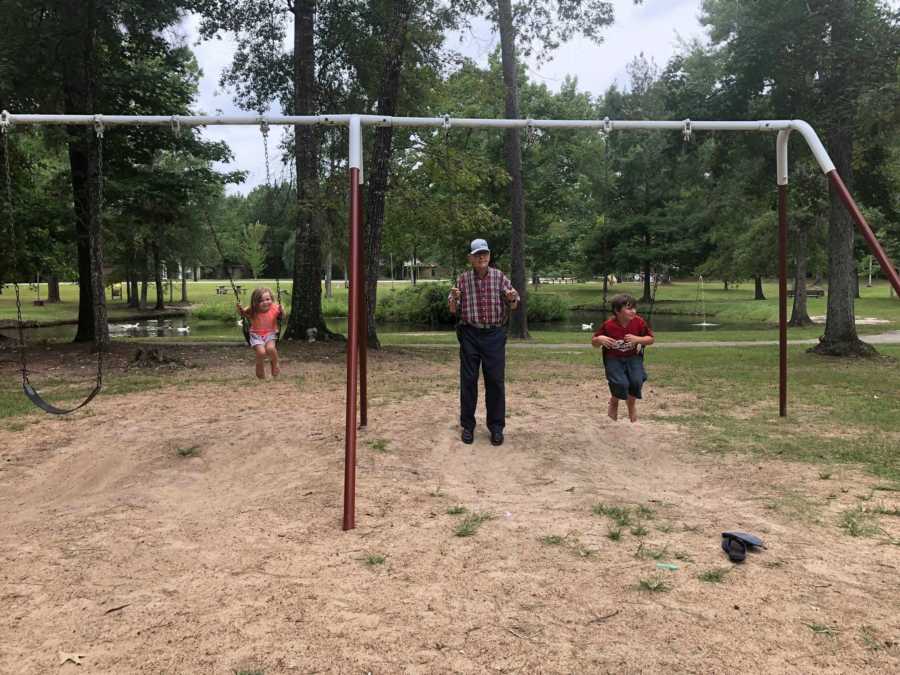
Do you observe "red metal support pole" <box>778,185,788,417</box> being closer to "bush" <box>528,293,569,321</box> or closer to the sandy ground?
the sandy ground

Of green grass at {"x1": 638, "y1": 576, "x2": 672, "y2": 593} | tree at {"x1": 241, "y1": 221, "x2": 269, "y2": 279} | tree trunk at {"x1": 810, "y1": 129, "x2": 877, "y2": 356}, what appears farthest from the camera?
tree at {"x1": 241, "y1": 221, "x2": 269, "y2": 279}

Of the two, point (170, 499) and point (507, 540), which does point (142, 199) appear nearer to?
point (170, 499)

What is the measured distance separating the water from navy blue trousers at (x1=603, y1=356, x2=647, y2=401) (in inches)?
738

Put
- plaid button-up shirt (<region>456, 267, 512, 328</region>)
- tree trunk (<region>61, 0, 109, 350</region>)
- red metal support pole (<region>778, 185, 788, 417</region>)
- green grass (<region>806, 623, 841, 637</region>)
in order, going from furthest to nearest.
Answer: tree trunk (<region>61, 0, 109, 350</region>)
red metal support pole (<region>778, 185, 788, 417</region>)
plaid button-up shirt (<region>456, 267, 512, 328</region>)
green grass (<region>806, 623, 841, 637</region>)

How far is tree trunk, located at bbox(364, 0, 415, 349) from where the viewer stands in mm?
14328

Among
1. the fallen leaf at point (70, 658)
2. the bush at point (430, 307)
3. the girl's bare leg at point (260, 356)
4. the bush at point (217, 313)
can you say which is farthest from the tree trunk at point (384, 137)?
the bush at point (217, 313)

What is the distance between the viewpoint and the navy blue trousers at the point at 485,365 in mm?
6355

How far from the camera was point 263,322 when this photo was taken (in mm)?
8734

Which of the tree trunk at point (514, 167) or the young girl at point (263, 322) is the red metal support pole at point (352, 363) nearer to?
the young girl at point (263, 322)

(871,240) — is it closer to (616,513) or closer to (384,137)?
(616,513)

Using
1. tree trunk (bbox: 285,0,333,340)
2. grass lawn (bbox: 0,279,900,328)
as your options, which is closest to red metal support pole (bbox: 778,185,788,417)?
tree trunk (bbox: 285,0,333,340)

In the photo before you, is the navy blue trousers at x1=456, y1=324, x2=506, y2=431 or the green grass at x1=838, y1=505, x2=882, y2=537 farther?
the navy blue trousers at x1=456, y1=324, x2=506, y2=431

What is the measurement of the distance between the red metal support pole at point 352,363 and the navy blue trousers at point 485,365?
1143 millimetres

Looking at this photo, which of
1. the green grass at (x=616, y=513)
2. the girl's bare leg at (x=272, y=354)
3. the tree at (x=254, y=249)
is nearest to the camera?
the green grass at (x=616, y=513)
